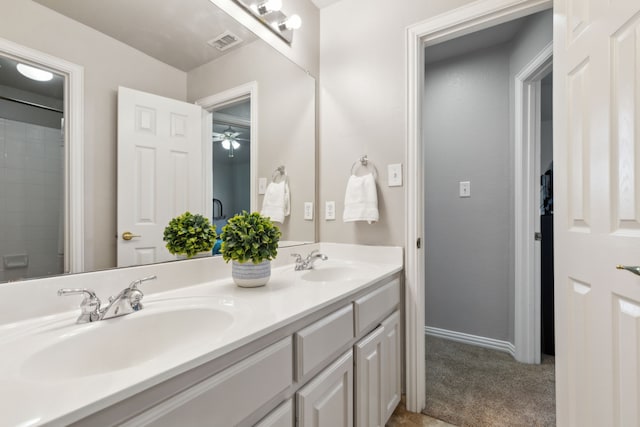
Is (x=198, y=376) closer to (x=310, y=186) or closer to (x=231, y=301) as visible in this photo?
(x=231, y=301)

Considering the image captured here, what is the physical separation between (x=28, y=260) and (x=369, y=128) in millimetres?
1535

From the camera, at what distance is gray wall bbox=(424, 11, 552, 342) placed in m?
2.26

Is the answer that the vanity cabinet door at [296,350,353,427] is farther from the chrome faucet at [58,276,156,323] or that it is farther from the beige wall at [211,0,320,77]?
the beige wall at [211,0,320,77]

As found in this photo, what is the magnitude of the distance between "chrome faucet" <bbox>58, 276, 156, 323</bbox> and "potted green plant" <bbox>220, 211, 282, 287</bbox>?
0.33 m

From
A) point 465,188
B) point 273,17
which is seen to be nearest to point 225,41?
point 273,17

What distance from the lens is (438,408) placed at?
5.32 feet

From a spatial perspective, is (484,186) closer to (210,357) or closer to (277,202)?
(277,202)

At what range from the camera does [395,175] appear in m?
1.67

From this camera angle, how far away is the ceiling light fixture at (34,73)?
803 mm

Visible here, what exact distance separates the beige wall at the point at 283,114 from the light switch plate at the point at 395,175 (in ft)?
1.59

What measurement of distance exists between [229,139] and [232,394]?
3.57 feet

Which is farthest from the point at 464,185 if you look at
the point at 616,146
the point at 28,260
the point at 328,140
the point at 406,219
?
the point at 28,260

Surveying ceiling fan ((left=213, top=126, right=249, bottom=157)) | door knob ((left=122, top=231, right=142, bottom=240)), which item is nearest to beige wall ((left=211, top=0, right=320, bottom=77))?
ceiling fan ((left=213, top=126, right=249, bottom=157))

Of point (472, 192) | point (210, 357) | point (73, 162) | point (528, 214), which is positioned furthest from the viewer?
point (472, 192)
